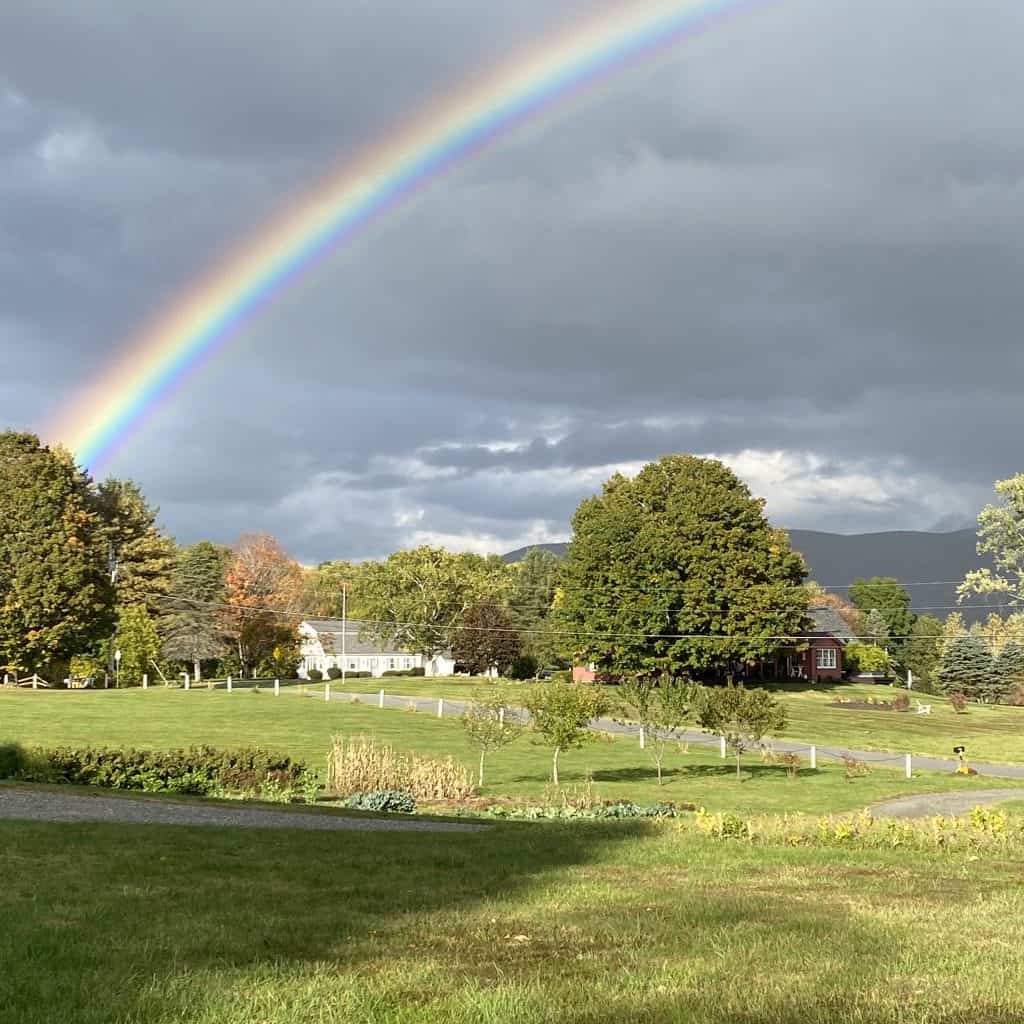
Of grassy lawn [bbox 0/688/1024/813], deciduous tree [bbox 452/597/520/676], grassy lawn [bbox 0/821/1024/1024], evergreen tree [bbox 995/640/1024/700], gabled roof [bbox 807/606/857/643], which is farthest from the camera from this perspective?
gabled roof [bbox 807/606/857/643]

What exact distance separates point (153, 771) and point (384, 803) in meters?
6.06

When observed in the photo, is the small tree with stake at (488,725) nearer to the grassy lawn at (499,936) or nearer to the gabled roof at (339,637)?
the grassy lawn at (499,936)

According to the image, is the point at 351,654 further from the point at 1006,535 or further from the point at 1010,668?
the point at 1006,535

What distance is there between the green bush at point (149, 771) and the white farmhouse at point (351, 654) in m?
87.6

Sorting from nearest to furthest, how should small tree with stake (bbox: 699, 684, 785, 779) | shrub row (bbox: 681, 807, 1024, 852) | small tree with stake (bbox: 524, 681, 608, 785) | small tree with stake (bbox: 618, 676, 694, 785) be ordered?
1. shrub row (bbox: 681, 807, 1024, 852)
2. small tree with stake (bbox: 524, 681, 608, 785)
3. small tree with stake (bbox: 618, 676, 694, 785)
4. small tree with stake (bbox: 699, 684, 785, 779)

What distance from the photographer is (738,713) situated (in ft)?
123

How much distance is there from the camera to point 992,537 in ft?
190

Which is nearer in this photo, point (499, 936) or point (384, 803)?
point (499, 936)

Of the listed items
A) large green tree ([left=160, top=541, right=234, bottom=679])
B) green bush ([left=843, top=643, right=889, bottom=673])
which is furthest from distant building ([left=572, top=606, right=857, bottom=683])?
large green tree ([left=160, top=541, right=234, bottom=679])

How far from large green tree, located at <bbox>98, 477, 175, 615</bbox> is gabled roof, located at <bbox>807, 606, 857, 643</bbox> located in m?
59.3

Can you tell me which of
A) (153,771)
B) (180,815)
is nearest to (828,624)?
(153,771)

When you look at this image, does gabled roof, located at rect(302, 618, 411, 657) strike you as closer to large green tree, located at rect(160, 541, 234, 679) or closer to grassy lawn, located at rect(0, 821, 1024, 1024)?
large green tree, located at rect(160, 541, 234, 679)

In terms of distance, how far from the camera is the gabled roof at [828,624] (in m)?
105

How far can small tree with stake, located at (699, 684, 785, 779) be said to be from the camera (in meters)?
37.3
